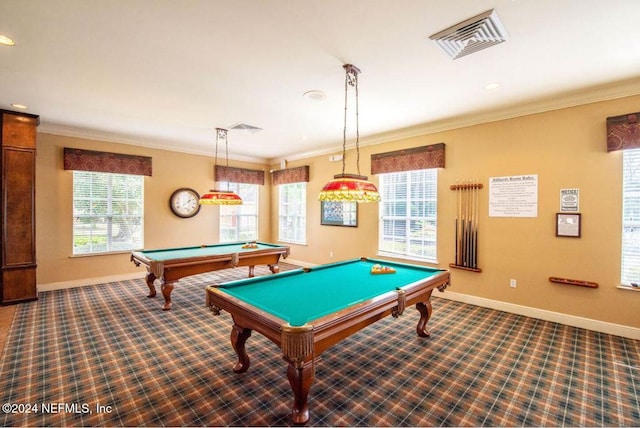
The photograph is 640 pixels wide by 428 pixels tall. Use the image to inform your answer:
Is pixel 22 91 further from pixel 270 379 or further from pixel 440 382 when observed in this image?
pixel 440 382

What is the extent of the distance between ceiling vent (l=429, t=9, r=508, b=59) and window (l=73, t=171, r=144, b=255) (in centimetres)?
586

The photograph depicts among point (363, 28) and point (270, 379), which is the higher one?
point (363, 28)

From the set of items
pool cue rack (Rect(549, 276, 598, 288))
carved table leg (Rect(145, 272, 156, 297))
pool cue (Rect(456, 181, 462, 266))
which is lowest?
carved table leg (Rect(145, 272, 156, 297))

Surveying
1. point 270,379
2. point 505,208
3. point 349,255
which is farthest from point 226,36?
point 349,255

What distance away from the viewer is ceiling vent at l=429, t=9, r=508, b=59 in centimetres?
211

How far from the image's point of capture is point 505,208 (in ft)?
Result: 13.3

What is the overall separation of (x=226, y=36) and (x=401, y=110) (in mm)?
2586

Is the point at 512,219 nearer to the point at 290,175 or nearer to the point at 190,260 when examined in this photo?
the point at 190,260

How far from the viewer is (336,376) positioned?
252cm

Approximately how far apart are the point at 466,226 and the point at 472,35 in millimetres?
2843

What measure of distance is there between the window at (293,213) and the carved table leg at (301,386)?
5.24 metres

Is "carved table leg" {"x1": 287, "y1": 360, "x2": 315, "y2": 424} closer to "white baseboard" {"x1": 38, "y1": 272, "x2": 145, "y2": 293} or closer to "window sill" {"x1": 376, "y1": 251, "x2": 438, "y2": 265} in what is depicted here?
"window sill" {"x1": 376, "y1": 251, "x2": 438, "y2": 265}

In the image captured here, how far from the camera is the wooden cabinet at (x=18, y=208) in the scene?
4211mm

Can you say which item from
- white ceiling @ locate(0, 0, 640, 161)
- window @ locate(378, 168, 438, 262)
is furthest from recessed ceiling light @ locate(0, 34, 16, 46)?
window @ locate(378, 168, 438, 262)
